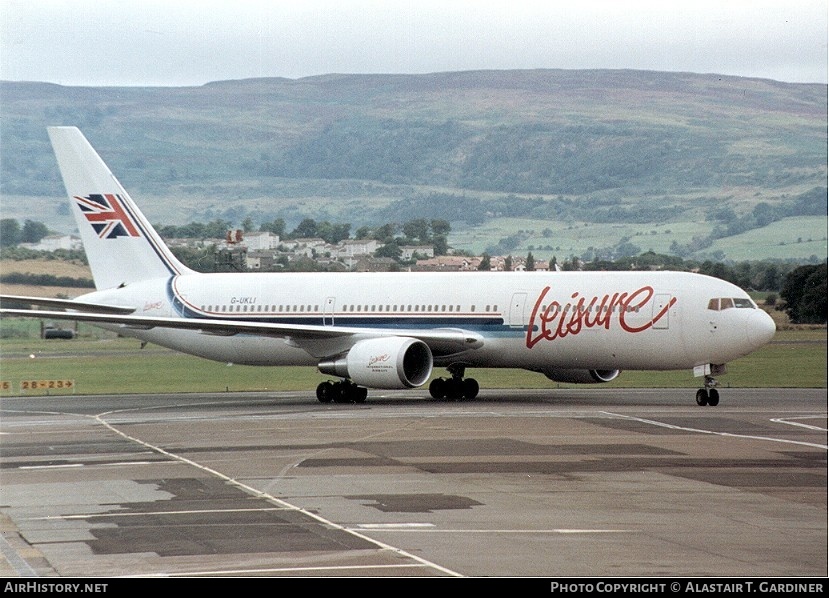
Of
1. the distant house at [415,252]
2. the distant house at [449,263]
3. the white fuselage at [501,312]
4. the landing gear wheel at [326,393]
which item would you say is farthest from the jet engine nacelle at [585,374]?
the distant house at [415,252]

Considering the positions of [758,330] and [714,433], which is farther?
[758,330]

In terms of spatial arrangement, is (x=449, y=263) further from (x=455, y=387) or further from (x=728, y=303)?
(x=728, y=303)

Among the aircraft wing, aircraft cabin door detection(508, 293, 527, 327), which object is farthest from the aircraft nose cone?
the aircraft wing

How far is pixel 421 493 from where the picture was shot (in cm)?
2045

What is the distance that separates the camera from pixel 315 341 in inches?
1704

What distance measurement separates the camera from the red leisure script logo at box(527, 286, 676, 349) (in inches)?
1543

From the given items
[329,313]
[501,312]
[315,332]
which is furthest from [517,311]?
[329,313]

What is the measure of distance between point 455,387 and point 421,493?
23.2 metres

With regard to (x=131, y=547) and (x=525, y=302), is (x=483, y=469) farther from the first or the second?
(x=525, y=302)

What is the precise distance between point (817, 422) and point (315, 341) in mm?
16304

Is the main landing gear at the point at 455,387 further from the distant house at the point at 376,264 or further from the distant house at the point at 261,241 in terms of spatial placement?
the distant house at the point at 261,241

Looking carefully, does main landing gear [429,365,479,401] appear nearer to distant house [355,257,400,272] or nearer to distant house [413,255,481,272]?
distant house [355,257,400,272]

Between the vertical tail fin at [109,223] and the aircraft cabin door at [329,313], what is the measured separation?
7317mm
